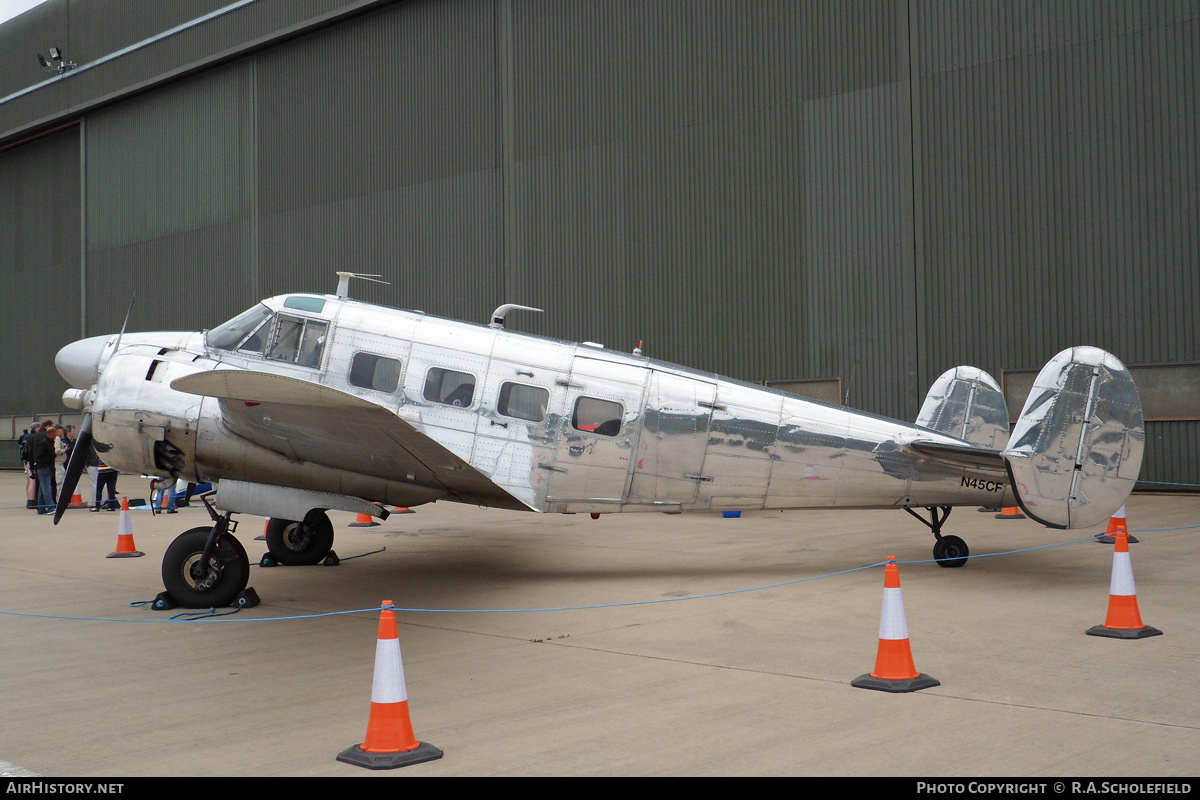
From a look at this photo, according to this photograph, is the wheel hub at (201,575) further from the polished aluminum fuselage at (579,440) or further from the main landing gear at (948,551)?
the main landing gear at (948,551)

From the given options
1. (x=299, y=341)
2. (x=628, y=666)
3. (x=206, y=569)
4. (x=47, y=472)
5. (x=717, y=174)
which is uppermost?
(x=717, y=174)

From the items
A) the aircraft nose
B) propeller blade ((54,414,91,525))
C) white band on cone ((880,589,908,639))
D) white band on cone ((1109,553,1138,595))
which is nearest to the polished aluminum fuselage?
propeller blade ((54,414,91,525))

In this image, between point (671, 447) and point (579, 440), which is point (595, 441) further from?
point (671, 447)

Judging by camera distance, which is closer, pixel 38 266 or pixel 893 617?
pixel 893 617

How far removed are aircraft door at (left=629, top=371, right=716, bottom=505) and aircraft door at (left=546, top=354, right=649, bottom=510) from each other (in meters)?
0.12

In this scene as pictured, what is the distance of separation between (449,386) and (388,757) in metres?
5.61

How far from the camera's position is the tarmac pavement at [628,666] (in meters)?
4.96

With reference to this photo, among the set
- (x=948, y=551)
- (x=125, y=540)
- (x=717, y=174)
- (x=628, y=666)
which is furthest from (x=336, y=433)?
(x=717, y=174)

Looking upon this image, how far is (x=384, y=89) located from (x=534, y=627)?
2529 centimetres

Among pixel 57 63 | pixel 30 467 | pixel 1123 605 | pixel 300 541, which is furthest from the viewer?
pixel 57 63

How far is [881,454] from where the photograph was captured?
10.2m

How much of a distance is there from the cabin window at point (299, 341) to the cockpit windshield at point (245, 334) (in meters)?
0.18

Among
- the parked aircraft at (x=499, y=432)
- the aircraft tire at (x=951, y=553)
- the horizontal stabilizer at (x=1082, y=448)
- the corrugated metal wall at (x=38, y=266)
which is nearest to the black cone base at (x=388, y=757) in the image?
the parked aircraft at (x=499, y=432)

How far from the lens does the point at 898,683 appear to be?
6023mm
